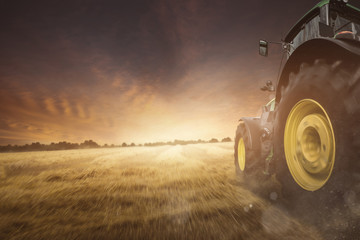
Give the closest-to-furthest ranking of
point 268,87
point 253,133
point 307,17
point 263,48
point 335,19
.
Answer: point 335,19
point 307,17
point 263,48
point 253,133
point 268,87

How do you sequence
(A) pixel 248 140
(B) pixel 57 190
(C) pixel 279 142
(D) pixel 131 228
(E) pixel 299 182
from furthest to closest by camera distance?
(A) pixel 248 140 → (B) pixel 57 190 → (C) pixel 279 142 → (E) pixel 299 182 → (D) pixel 131 228

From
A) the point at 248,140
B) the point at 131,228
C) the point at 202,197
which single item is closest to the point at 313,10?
the point at 248,140

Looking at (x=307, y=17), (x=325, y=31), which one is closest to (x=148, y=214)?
(x=325, y=31)

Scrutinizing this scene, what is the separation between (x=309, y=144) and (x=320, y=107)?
0.46 m

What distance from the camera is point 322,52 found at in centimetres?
157

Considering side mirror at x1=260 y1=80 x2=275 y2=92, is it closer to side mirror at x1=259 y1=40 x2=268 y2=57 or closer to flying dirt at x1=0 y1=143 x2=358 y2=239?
side mirror at x1=259 y1=40 x2=268 y2=57

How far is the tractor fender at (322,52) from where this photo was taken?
1.28 metres

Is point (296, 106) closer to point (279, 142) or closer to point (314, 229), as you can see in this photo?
point (279, 142)

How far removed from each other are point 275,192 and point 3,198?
4.00 meters

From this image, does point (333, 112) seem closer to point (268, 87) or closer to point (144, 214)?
point (144, 214)

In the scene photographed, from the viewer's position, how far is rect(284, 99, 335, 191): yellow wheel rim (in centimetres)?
165

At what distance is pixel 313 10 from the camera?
8.31 ft

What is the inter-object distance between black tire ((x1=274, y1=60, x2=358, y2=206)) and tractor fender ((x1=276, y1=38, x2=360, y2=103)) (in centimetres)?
6

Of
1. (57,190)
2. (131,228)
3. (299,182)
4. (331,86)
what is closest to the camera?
(331,86)
